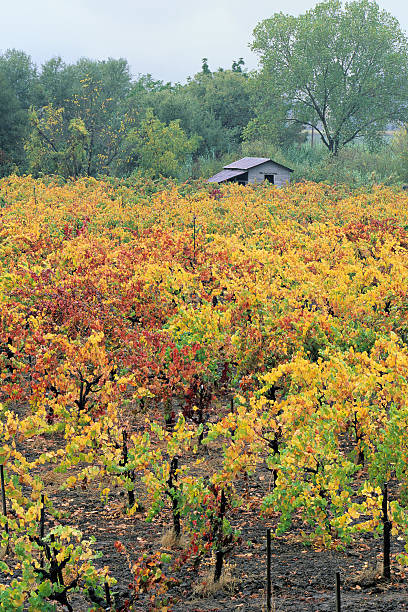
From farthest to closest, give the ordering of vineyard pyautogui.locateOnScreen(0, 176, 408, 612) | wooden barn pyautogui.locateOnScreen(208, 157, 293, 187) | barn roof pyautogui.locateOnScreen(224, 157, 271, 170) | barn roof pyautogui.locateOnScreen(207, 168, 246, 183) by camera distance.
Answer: barn roof pyautogui.locateOnScreen(224, 157, 271, 170)
wooden barn pyautogui.locateOnScreen(208, 157, 293, 187)
barn roof pyautogui.locateOnScreen(207, 168, 246, 183)
vineyard pyautogui.locateOnScreen(0, 176, 408, 612)

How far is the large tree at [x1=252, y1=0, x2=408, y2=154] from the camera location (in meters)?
51.0

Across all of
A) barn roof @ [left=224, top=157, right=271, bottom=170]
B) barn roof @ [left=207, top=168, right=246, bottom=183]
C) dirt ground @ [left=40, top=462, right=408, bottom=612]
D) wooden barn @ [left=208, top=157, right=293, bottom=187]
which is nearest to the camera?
dirt ground @ [left=40, top=462, right=408, bottom=612]

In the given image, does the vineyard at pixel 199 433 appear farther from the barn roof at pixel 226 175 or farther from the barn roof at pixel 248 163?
the barn roof at pixel 248 163

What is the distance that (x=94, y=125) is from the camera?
38.4 meters

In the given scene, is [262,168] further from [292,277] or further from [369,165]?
[292,277]

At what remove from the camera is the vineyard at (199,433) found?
5.01m

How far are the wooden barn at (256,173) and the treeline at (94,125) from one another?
3.83 m

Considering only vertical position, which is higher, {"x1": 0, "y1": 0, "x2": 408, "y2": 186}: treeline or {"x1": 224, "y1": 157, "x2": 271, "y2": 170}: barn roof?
{"x1": 0, "y1": 0, "x2": 408, "y2": 186}: treeline

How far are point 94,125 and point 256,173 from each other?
29.5 feet

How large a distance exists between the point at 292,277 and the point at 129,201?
43.8ft

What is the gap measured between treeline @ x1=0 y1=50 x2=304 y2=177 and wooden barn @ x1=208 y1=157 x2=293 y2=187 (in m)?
3.83

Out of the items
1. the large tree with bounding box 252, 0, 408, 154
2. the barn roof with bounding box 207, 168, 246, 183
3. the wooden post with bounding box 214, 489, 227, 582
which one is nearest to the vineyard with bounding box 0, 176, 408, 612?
the wooden post with bounding box 214, 489, 227, 582

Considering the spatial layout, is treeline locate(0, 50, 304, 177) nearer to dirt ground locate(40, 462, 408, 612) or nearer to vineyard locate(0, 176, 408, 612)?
vineyard locate(0, 176, 408, 612)

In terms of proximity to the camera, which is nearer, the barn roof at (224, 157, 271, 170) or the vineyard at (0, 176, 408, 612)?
the vineyard at (0, 176, 408, 612)
